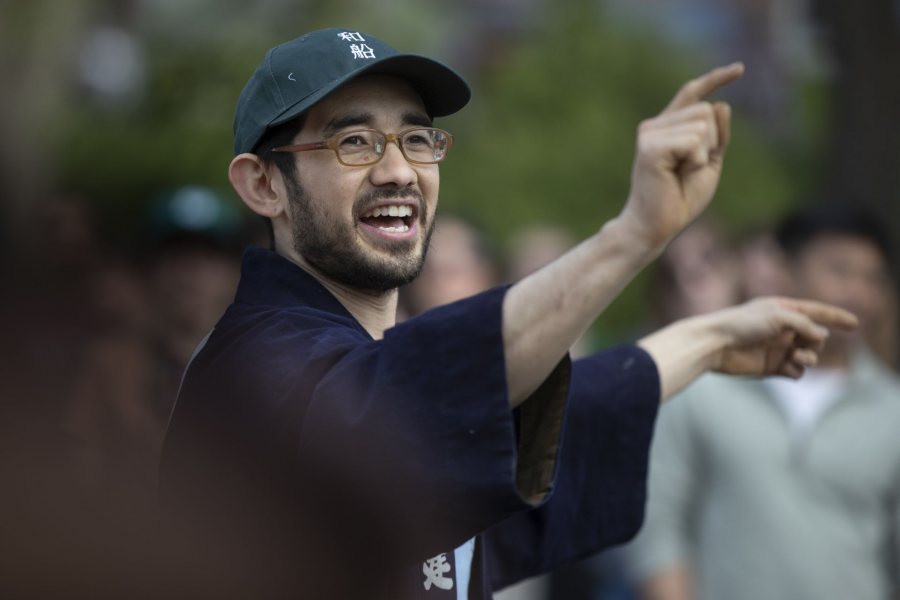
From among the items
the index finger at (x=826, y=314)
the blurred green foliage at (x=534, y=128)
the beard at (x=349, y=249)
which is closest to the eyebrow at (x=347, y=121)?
the beard at (x=349, y=249)

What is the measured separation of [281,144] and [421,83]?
25cm

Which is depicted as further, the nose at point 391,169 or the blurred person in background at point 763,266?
the blurred person in background at point 763,266

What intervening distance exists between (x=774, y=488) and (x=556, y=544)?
1.86m

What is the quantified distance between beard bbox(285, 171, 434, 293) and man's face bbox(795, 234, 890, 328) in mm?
2665

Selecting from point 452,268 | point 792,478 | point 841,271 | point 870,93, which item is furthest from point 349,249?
point 870,93

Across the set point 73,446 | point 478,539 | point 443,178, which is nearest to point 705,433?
point 478,539

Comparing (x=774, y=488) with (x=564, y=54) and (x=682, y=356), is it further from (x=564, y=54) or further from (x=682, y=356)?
(x=564, y=54)

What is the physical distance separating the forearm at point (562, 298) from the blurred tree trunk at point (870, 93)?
6568 mm

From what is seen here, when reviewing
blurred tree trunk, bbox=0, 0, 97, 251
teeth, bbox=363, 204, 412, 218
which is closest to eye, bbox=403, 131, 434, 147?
teeth, bbox=363, 204, 412, 218

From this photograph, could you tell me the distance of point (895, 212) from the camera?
8.28m

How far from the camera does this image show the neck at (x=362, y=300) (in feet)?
8.17

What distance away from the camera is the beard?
7.89ft

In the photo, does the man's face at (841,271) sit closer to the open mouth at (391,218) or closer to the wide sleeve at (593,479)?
the wide sleeve at (593,479)

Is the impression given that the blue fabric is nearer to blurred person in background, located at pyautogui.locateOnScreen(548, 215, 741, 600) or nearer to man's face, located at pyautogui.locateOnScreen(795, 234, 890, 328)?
man's face, located at pyautogui.locateOnScreen(795, 234, 890, 328)
